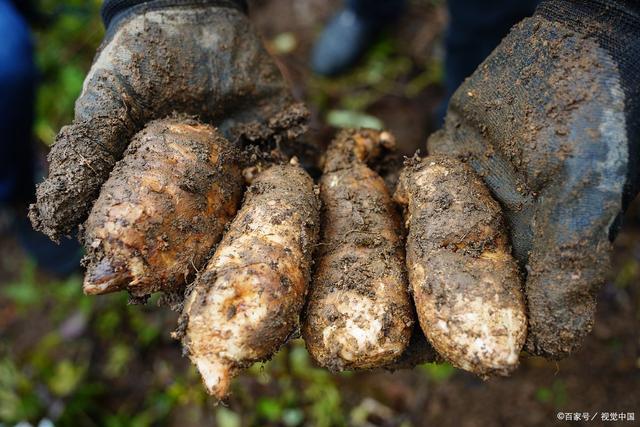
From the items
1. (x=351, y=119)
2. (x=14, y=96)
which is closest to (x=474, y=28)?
(x=351, y=119)

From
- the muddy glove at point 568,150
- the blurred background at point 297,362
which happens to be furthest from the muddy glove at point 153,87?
the muddy glove at point 568,150

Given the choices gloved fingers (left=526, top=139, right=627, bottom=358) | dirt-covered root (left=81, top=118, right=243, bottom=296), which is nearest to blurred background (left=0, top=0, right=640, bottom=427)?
dirt-covered root (left=81, top=118, right=243, bottom=296)

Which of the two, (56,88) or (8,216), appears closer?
(8,216)

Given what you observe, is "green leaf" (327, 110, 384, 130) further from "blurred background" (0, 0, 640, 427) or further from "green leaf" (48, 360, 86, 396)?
"green leaf" (48, 360, 86, 396)

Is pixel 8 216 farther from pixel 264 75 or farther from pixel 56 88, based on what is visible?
pixel 264 75

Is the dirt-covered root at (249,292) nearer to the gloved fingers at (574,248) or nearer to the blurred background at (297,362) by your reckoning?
the gloved fingers at (574,248)

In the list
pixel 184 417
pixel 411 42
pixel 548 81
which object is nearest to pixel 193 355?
pixel 548 81
